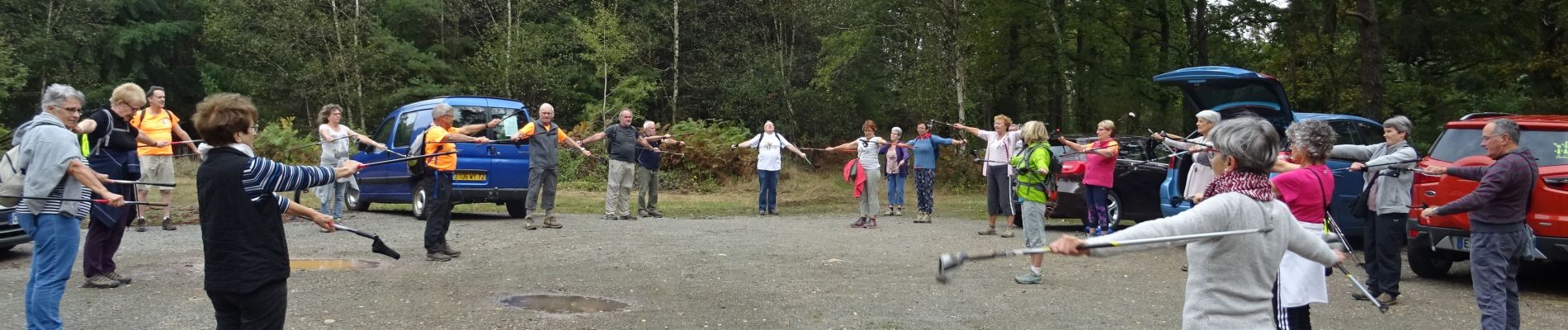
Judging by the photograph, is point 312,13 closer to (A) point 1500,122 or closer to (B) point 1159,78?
(B) point 1159,78

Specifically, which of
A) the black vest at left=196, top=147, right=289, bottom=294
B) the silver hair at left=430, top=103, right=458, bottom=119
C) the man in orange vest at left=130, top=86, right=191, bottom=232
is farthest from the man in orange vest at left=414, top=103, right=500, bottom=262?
the black vest at left=196, top=147, right=289, bottom=294

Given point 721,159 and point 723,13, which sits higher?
point 723,13

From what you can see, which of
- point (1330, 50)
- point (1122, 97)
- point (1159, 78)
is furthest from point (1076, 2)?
point (1159, 78)

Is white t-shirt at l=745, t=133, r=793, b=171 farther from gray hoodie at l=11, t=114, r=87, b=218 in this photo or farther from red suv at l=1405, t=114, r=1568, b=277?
gray hoodie at l=11, t=114, r=87, b=218

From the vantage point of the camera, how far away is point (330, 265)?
877 centimetres

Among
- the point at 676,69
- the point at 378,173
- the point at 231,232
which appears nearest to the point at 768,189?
the point at 378,173

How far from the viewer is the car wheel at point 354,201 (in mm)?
15016

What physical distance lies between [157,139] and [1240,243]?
10402 millimetres

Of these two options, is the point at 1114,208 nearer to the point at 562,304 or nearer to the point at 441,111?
the point at 441,111

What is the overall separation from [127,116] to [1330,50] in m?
19.4

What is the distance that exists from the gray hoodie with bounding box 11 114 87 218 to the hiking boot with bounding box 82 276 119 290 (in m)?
1.65

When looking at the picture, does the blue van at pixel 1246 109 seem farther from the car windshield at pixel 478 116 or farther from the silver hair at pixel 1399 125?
the car windshield at pixel 478 116

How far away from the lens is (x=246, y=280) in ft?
13.7

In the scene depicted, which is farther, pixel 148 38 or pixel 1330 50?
pixel 148 38
